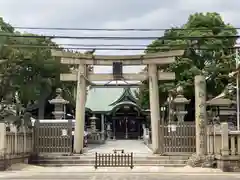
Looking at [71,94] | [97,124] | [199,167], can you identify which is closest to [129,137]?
[97,124]

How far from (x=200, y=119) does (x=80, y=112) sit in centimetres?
717

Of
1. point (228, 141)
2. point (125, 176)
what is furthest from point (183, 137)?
point (125, 176)

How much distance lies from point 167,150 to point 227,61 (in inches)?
544

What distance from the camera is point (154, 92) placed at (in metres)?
25.9

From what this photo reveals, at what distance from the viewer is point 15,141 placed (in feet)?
69.1

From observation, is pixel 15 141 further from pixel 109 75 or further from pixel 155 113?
pixel 155 113

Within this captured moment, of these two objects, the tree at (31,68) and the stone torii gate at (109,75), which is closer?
the stone torii gate at (109,75)

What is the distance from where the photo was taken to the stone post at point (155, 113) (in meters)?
25.0

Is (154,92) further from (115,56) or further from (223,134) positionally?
(223,134)

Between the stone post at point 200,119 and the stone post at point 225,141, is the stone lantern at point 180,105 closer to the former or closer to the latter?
the stone post at point 200,119

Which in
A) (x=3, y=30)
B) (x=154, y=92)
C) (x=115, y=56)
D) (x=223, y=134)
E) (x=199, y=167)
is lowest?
(x=199, y=167)

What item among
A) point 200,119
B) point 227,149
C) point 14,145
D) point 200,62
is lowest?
point 227,149

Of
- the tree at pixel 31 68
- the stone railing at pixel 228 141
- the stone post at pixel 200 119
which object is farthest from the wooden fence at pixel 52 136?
the tree at pixel 31 68

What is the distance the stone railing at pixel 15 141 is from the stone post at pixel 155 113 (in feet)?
22.9
